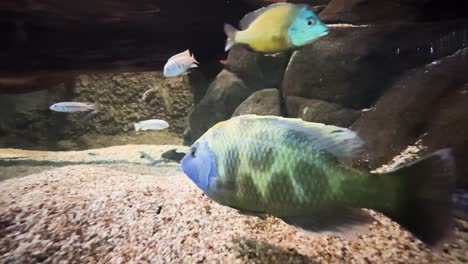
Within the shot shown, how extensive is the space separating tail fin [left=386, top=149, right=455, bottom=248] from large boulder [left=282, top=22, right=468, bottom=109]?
282 centimetres

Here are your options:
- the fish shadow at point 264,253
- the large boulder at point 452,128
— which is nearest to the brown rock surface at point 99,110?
the large boulder at point 452,128

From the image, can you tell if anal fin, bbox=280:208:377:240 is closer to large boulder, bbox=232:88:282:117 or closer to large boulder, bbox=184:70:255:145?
large boulder, bbox=232:88:282:117

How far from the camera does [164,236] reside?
209cm

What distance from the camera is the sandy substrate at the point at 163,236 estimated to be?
6.06 feet

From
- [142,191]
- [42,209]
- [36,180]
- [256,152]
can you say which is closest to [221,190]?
[256,152]

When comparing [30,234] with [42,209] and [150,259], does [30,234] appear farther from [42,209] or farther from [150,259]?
[150,259]

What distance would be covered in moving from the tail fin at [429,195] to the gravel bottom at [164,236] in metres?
0.50

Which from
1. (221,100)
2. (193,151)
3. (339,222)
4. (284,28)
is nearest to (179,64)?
(221,100)

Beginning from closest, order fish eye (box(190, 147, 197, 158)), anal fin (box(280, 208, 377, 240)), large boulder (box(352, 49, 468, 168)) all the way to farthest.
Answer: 1. anal fin (box(280, 208, 377, 240))
2. fish eye (box(190, 147, 197, 158))
3. large boulder (box(352, 49, 468, 168))

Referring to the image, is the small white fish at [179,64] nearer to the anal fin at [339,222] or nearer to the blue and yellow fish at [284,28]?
the blue and yellow fish at [284,28]

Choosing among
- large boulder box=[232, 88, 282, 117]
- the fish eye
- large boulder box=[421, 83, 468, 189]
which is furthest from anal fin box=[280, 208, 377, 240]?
large boulder box=[232, 88, 282, 117]

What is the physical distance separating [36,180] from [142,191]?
4.31ft

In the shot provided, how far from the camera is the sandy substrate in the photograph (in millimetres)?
1848

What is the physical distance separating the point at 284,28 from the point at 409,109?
169 centimetres
